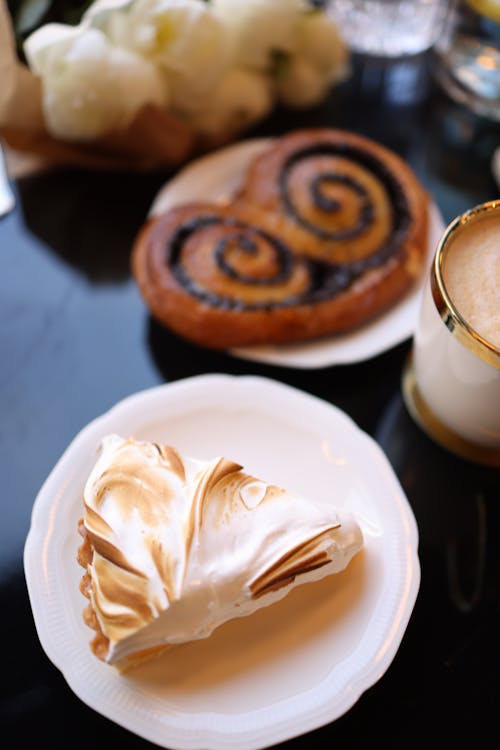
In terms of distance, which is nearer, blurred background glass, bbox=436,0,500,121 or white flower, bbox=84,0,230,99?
white flower, bbox=84,0,230,99

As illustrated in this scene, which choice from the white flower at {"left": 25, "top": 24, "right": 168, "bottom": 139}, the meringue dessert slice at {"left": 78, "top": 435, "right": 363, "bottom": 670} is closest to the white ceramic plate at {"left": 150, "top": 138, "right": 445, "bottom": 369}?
the white flower at {"left": 25, "top": 24, "right": 168, "bottom": 139}

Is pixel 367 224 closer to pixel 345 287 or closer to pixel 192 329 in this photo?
pixel 345 287

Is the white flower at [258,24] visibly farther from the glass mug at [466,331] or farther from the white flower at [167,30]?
the glass mug at [466,331]

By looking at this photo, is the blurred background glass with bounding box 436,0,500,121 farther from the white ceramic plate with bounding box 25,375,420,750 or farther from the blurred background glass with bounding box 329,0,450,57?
the white ceramic plate with bounding box 25,375,420,750

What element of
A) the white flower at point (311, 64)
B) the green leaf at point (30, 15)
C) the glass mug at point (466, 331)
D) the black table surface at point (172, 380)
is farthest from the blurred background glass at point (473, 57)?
the green leaf at point (30, 15)

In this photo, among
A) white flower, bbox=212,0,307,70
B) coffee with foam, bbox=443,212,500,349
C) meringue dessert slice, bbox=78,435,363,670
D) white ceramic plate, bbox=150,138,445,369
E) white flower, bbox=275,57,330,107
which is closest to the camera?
meringue dessert slice, bbox=78,435,363,670

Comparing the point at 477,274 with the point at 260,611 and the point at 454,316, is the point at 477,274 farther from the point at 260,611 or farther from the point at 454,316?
the point at 260,611
